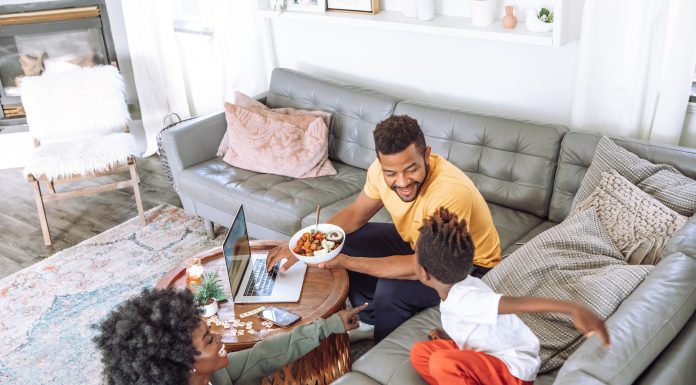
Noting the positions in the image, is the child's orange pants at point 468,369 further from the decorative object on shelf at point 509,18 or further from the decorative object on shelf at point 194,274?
the decorative object on shelf at point 509,18

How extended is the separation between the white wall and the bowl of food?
1.31 meters

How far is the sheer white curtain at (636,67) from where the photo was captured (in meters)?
2.73

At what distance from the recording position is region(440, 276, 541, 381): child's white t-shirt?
1937 mm

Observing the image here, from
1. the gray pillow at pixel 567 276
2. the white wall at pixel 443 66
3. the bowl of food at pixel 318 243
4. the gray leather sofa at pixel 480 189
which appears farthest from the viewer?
the white wall at pixel 443 66

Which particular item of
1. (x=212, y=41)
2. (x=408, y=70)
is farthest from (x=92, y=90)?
(x=408, y=70)

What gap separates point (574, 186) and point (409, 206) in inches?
32.9

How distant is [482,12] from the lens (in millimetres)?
3195

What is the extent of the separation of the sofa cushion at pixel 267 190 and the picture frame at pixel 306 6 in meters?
0.93

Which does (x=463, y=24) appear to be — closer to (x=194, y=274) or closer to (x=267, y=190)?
(x=267, y=190)

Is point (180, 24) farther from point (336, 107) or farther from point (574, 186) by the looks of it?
point (574, 186)

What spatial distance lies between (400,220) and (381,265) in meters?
0.23

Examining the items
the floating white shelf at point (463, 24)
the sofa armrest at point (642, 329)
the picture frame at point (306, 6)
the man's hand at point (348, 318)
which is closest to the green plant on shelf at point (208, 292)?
the man's hand at point (348, 318)

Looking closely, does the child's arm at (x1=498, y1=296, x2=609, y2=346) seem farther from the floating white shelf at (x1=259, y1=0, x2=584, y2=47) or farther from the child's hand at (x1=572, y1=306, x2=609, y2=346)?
the floating white shelf at (x1=259, y1=0, x2=584, y2=47)

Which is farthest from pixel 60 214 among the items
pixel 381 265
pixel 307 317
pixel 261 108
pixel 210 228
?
pixel 381 265
